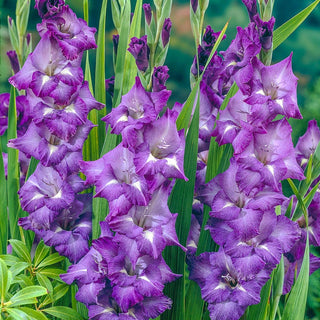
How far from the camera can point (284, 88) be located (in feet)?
3.14

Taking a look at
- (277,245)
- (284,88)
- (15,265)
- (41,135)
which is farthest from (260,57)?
(15,265)

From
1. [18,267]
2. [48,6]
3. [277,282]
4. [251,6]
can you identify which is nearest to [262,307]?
[277,282]

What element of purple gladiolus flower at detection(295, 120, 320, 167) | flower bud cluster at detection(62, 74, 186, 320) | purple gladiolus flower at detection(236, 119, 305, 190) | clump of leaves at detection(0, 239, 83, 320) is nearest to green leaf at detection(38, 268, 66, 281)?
clump of leaves at detection(0, 239, 83, 320)

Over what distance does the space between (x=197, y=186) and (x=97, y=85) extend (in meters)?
0.33

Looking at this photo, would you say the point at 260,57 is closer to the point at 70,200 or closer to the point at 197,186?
the point at 197,186

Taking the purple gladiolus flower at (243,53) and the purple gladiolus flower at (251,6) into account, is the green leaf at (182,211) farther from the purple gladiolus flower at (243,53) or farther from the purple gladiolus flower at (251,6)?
the purple gladiolus flower at (251,6)

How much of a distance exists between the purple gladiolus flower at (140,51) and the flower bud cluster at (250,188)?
17 centimetres

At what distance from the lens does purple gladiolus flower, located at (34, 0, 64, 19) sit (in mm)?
1001

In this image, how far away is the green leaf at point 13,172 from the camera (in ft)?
3.87

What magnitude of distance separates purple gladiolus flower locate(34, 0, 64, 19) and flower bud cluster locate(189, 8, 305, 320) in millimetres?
360

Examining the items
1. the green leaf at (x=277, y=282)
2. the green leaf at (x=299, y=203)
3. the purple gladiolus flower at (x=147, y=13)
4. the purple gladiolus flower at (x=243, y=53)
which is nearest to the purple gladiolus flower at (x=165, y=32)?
the purple gladiolus flower at (x=147, y=13)

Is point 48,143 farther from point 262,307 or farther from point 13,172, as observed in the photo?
point 262,307

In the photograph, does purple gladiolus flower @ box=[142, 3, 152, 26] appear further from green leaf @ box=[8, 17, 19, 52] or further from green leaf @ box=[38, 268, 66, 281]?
green leaf @ box=[38, 268, 66, 281]

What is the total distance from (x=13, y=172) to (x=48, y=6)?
41 centimetres
